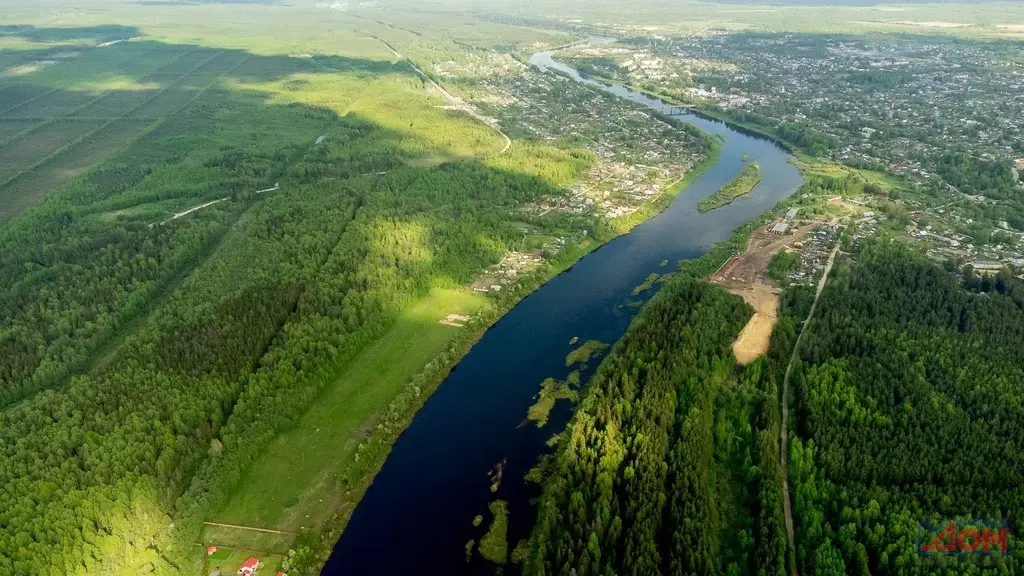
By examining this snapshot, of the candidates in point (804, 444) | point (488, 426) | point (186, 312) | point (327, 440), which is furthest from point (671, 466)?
point (186, 312)

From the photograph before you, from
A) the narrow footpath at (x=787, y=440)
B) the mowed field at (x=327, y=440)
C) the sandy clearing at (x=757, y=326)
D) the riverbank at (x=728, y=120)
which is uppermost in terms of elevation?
the riverbank at (x=728, y=120)

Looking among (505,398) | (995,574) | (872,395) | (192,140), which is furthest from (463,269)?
(192,140)

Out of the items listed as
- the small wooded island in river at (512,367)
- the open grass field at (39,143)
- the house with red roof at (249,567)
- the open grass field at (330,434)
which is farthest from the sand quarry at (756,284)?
the open grass field at (39,143)

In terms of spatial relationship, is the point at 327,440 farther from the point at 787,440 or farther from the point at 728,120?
the point at 728,120

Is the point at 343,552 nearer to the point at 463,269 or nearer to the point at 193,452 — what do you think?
the point at 193,452

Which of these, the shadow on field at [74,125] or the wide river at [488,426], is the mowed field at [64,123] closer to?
the shadow on field at [74,125]

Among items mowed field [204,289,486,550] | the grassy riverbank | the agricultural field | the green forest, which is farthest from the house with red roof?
the grassy riverbank
